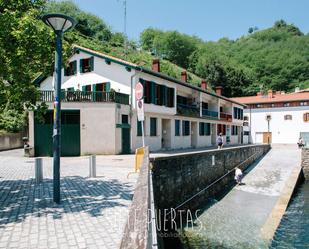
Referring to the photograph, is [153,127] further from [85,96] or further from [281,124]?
[281,124]

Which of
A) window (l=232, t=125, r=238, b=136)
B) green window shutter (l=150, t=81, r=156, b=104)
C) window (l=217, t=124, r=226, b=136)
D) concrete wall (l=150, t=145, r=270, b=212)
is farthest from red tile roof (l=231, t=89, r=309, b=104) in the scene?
concrete wall (l=150, t=145, r=270, b=212)

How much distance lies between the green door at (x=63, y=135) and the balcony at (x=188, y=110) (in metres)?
11.0

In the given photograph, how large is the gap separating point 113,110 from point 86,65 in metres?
6.30

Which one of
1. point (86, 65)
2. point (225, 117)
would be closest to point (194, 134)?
point (225, 117)

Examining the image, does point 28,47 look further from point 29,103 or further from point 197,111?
point 197,111

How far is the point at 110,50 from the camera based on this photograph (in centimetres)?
6838

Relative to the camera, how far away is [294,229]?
12.8 m

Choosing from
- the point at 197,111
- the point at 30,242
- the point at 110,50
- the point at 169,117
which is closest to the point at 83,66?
the point at 169,117

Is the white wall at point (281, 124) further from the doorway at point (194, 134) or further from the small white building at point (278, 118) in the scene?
the doorway at point (194, 134)

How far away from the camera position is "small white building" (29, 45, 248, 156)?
22438 millimetres

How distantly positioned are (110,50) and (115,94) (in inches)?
1878

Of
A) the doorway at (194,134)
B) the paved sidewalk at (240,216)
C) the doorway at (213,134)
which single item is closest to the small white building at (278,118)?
the doorway at (213,134)

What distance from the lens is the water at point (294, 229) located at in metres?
11.1

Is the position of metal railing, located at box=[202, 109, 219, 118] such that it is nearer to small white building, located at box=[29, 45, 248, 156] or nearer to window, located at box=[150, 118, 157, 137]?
small white building, located at box=[29, 45, 248, 156]
